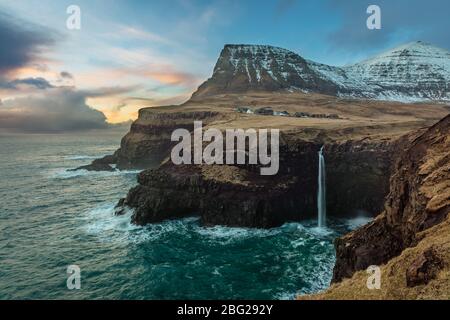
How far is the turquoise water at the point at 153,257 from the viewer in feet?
131

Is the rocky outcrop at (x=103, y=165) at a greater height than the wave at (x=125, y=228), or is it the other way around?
the rocky outcrop at (x=103, y=165)

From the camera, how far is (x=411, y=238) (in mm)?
25609

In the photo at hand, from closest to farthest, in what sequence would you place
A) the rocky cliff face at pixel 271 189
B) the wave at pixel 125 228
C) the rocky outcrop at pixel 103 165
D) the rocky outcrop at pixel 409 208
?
1. the rocky outcrop at pixel 409 208
2. the wave at pixel 125 228
3. the rocky cliff face at pixel 271 189
4. the rocky outcrop at pixel 103 165

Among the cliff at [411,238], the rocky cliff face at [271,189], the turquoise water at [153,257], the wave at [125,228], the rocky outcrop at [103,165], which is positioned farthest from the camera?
the rocky outcrop at [103,165]

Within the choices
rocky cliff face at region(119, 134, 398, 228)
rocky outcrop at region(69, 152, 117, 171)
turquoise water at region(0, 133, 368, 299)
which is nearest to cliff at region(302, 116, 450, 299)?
turquoise water at region(0, 133, 368, 299)

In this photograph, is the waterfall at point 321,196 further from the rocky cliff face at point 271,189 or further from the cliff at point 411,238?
the cliff at point 411,238

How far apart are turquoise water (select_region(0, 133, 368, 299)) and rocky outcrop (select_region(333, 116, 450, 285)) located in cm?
1035

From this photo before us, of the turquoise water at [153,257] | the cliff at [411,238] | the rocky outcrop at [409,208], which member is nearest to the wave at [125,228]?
the turquoise water at [153,257]

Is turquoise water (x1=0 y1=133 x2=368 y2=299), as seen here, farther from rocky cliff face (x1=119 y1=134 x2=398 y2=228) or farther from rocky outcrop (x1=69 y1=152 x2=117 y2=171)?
rocky outcrop (x1=69 y1=152 x2=117 y2=171)

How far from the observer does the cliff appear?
17.4 m

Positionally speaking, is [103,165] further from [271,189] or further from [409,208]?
[409,208]

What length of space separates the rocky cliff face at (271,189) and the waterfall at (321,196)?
3.93 ft

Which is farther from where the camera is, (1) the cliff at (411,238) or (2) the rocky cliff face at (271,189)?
(2) the rocky cliff face at (271,189)

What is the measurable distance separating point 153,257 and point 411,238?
32823 mm
